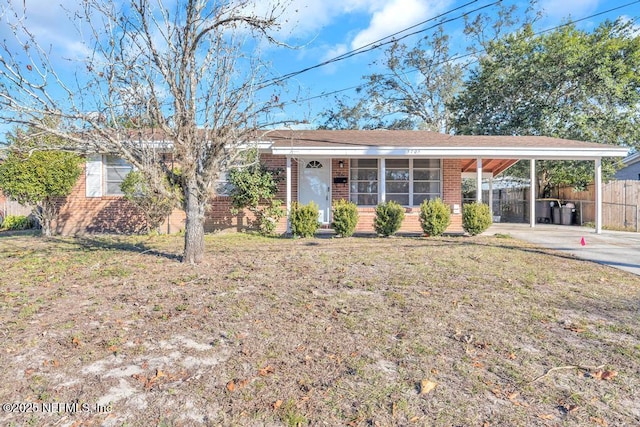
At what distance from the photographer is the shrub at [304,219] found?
9656mm

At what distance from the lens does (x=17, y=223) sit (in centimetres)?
1395

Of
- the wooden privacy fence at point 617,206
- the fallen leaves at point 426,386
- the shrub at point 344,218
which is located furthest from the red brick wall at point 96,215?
the wooden privacy fence at point 617,206

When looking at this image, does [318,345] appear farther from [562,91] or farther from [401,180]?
[562,91]

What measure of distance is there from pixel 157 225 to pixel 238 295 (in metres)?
7.49

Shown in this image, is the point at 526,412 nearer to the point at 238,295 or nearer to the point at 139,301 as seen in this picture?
the point at 238,295

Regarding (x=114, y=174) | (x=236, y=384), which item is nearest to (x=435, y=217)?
(x=236, y=384)

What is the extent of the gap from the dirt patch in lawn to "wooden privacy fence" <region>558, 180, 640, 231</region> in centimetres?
1023

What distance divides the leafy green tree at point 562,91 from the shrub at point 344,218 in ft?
40.9

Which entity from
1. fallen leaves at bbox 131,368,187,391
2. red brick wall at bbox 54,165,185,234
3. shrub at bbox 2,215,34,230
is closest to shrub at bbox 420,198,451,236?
red brick wall at bbox 54,165,185,234

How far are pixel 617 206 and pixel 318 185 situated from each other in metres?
11.3

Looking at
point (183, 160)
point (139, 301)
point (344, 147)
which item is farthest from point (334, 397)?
point (344, 147)

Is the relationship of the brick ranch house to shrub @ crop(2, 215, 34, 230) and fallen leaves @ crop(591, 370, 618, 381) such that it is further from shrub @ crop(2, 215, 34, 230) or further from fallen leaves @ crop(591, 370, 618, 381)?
fallen leaves @ crop(591, 370, 618, 381)

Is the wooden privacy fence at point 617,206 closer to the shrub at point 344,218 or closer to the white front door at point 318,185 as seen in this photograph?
the shrub at point 344,218

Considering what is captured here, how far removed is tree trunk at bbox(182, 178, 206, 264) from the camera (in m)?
6.25
